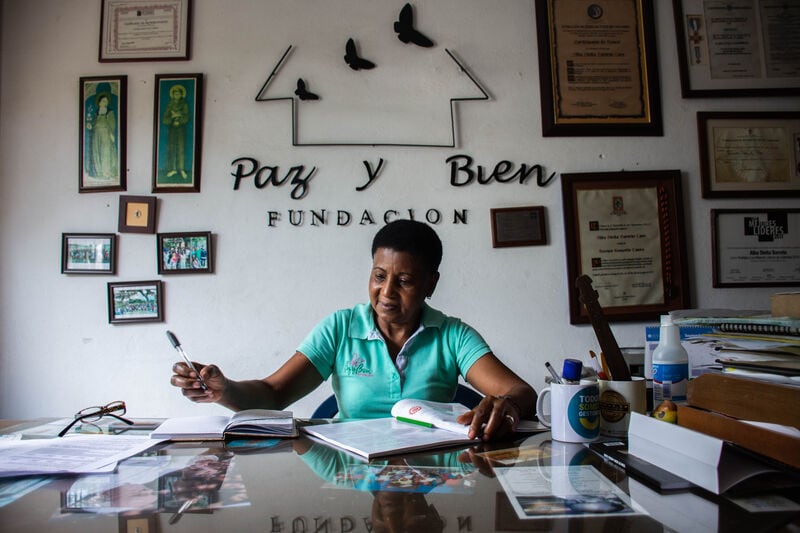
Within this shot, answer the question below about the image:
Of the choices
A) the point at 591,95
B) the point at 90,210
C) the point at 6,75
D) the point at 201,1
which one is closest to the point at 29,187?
the point at 90,210

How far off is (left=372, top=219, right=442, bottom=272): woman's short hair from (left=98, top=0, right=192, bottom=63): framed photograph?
1525 millimetres

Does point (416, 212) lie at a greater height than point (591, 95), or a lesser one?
lesser

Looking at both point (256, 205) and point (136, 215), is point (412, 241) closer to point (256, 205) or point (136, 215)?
point (256, 205)

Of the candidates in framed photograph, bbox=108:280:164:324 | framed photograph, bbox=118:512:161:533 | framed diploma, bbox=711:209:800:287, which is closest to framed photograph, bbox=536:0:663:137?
framed diploma, bbox=711:209:800:287

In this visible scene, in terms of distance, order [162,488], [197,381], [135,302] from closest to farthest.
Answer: [162,488] → [197,381] → [135,302]

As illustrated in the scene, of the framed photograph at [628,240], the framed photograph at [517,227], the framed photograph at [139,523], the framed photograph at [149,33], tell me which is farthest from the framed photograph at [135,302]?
the framed photograph at [139,523]

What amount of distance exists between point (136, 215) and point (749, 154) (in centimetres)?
278

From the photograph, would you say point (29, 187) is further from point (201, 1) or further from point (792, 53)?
point (792, 53)

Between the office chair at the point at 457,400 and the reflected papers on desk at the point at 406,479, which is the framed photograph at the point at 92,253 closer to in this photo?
the office chair at the point at 457,400

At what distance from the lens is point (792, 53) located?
2.70 m

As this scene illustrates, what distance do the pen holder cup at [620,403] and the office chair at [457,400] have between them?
592 millimetres

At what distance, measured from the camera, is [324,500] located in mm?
748

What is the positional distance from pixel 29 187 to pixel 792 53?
3544 mm

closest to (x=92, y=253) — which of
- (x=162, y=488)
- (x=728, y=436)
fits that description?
(x=162, y=488)
